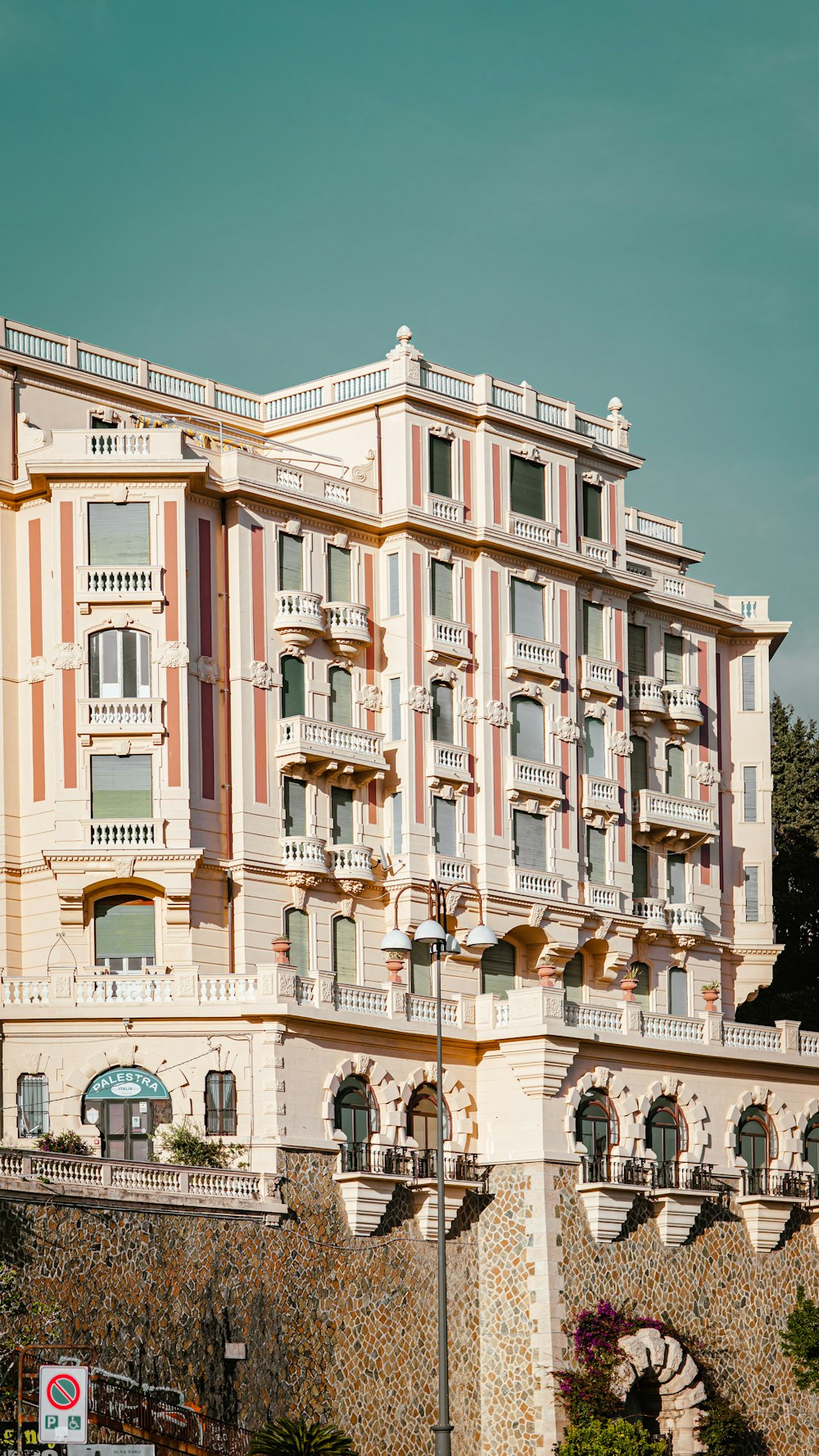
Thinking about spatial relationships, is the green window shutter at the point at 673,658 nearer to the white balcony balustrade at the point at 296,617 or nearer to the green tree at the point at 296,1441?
the white balcony balustrade at the point at 296,617

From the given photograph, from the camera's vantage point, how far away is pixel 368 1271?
53.5 meters

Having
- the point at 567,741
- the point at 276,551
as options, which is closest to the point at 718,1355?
the point at 567,741

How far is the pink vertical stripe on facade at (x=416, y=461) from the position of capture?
211 ft

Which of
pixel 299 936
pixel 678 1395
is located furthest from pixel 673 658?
pixel 678 1395

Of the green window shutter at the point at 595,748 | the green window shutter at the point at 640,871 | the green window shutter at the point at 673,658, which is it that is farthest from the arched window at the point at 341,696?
the green window shutter at the point at 673,658

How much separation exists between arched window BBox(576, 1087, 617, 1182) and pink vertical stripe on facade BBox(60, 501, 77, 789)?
14.3 m

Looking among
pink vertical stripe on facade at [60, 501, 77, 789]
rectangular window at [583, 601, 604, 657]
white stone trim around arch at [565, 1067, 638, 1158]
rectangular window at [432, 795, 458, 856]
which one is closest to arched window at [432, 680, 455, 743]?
rectangular window at [432, 795, 458, 856]

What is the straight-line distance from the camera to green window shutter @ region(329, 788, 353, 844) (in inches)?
2448

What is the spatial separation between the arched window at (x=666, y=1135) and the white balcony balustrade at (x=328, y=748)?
10494 mm

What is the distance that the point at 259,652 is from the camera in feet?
202

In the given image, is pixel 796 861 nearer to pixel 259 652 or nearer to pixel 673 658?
pixel 673 658

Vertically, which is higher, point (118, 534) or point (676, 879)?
point (118, 534)

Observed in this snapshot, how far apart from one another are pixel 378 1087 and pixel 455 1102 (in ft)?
9.26

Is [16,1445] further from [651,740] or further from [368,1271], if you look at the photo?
[651,740]
